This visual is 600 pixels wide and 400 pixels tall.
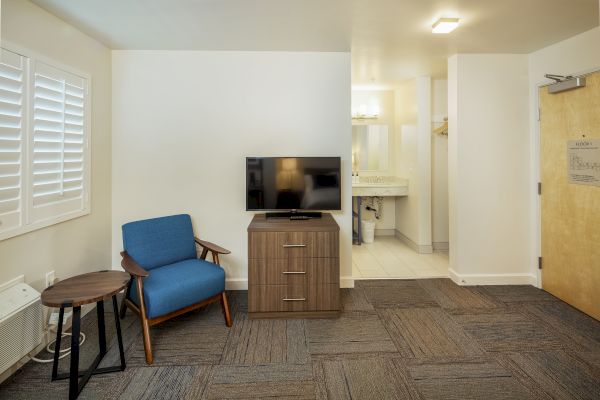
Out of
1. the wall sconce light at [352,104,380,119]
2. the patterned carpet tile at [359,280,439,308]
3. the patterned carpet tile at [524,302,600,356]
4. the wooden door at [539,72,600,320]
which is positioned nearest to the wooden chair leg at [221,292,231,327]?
the patterned carpet tile at [359,280,439,308]

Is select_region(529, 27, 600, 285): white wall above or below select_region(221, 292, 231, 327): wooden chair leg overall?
above

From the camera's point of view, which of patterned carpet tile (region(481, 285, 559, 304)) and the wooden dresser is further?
patterned carpet tile (region(481, 285, 559, 304))

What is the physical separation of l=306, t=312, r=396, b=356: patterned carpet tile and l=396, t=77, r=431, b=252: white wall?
2293 millimetres

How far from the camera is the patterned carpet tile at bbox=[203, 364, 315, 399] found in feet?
6.18

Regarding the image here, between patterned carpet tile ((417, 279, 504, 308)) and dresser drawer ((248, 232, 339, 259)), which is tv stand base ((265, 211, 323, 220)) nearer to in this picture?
dresser drawer ((248, 232, 339, 259))

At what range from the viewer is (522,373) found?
2.05m

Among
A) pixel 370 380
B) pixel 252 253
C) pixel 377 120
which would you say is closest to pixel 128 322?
pixel 252 253

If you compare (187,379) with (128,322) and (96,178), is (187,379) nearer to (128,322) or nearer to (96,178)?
(128,322)

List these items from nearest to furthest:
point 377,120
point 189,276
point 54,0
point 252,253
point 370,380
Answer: point 370,380 → point 54,0 → point 189,276 → point 252,253 → point 377,120

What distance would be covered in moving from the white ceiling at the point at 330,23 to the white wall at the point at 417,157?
124 centimetres

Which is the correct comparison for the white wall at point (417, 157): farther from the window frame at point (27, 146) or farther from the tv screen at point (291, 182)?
the window frame at point (27, 146)

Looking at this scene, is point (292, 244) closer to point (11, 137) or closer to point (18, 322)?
point (18, 322)

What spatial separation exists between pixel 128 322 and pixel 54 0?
2479 mm

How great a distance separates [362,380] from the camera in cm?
199
